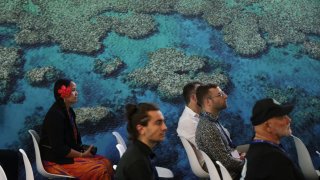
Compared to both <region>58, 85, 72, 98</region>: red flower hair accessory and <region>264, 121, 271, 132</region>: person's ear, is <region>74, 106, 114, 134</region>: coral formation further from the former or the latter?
<region>264, 121, 271, 132</region>: person's ear

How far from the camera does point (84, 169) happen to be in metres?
3.38

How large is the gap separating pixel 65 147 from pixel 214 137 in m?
1.20

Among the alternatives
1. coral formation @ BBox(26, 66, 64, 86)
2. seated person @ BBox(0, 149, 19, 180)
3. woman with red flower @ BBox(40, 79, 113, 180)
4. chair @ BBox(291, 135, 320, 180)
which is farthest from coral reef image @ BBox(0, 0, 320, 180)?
chair @ BBox(291, 135, 320, 180)

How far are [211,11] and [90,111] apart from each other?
6.70 feet

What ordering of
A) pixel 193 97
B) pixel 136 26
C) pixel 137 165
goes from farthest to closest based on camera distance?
pixel 136 26, pixel 193 97, pixel 137 165

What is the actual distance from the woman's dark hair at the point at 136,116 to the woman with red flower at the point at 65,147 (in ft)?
3.51

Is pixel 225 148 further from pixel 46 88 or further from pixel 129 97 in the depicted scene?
pixel 46 88

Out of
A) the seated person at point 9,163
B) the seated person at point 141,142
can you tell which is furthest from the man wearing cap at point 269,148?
the seated person at point 9,163

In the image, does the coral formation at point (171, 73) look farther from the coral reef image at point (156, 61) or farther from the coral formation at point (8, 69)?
the coral formation at point (8, 69)

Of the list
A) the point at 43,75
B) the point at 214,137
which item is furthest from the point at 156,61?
the point at 214,137

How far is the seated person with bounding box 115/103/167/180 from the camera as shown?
7.09 feet

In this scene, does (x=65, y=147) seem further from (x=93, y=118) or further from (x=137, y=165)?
(x=93, y=118)

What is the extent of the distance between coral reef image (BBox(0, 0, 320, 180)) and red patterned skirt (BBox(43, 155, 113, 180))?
124cm

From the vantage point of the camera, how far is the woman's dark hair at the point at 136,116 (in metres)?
2.38
